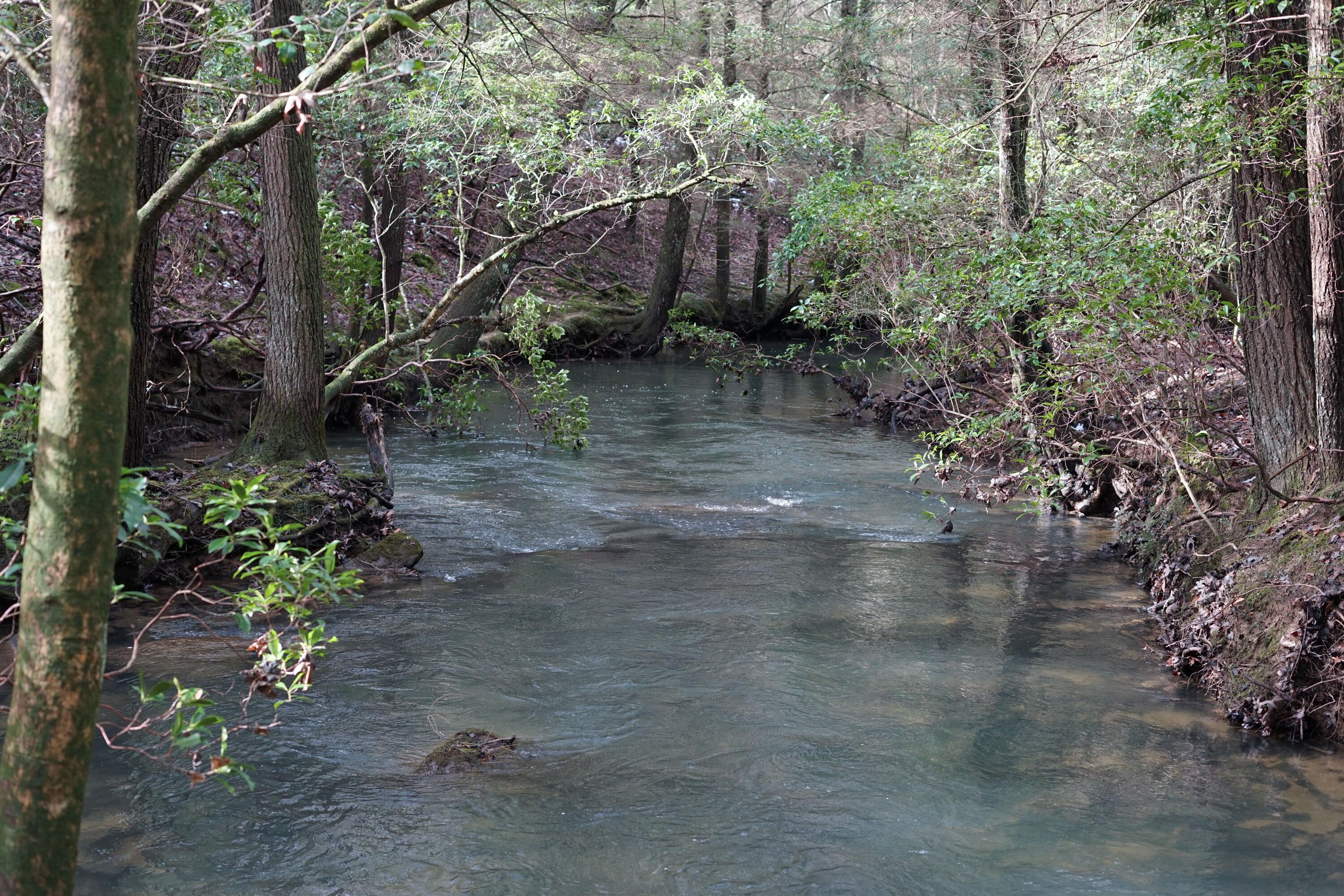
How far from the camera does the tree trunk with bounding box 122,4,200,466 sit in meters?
8.04

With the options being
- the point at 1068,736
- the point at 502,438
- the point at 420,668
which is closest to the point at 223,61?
the point at 502,438

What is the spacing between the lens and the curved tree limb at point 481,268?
7805 mm

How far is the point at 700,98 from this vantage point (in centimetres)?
1177

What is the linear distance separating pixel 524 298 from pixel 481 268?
4.69 m

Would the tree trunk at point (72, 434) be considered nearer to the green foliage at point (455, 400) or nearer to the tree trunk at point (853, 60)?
the green foliage at point (455, 400)

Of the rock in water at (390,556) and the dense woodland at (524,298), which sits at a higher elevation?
the dense woodland at (524,298)

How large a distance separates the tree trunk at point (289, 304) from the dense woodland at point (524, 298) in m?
0.03

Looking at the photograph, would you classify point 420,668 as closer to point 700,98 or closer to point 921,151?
point 700,98

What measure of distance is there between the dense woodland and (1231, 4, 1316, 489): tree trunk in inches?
1.1

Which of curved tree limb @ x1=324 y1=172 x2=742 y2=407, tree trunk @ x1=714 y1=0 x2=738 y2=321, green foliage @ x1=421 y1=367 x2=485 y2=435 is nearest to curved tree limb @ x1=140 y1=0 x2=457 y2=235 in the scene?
curved tree limb @ x1=324 y1=172 x2=742 y2=407

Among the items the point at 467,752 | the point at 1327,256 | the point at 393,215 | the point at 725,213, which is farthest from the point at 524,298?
the point at 725,213

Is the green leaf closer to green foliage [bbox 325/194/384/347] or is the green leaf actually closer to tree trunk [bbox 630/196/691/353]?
green foliage [bbox 325/194/384/347]

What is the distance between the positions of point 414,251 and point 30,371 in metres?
15.1

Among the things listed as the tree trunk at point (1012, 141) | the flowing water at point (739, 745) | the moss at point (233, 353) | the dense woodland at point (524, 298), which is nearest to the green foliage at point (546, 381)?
the dense woodland at point (524, 298)
